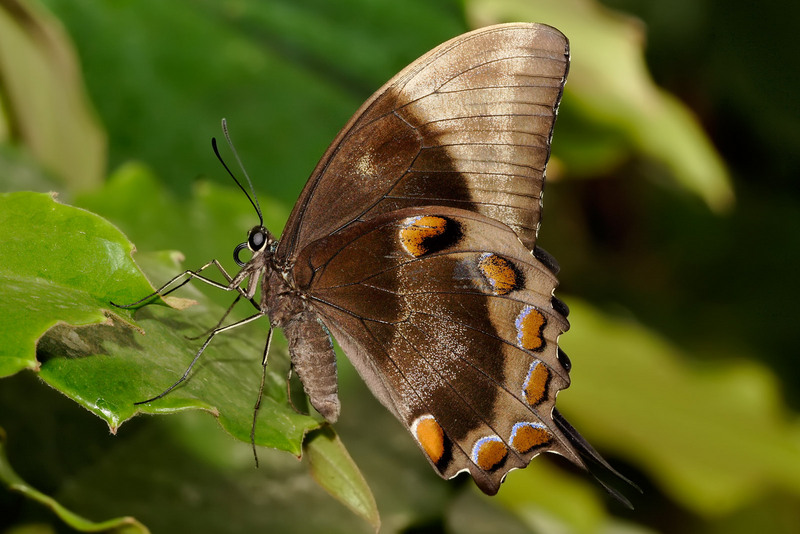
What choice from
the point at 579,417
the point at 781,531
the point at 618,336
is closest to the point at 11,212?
the point at 579,417

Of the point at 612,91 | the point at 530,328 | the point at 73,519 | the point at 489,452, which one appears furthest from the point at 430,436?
the point at 612,91

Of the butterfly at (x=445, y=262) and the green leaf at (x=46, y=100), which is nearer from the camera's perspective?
the butterfly at (x=445, y=262)

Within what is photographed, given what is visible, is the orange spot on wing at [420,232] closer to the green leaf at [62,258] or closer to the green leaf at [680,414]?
the green leaf at [62,258]

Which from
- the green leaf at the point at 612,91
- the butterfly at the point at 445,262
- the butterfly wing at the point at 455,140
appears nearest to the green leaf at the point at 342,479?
the butterfly at the point at 445,262

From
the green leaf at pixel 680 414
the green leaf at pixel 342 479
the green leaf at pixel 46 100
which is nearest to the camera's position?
the green leaf at pixel 342 479

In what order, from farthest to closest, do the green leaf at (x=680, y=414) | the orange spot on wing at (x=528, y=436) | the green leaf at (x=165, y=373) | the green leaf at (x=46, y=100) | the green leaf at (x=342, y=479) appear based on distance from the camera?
1. the green leaf at (x=680, y=414)
2. the green leaf at (x=46, y=100)
3. the orange spot on wing at (x=528, y=436)
4. the green leaf at (x=342, y=479)
5. the green leaf at (x=165, y=373)

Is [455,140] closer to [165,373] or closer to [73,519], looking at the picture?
[165,373]

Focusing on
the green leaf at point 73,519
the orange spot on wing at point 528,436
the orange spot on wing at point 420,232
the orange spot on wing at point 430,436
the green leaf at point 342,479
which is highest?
the orange spot on wing at point 420,232
